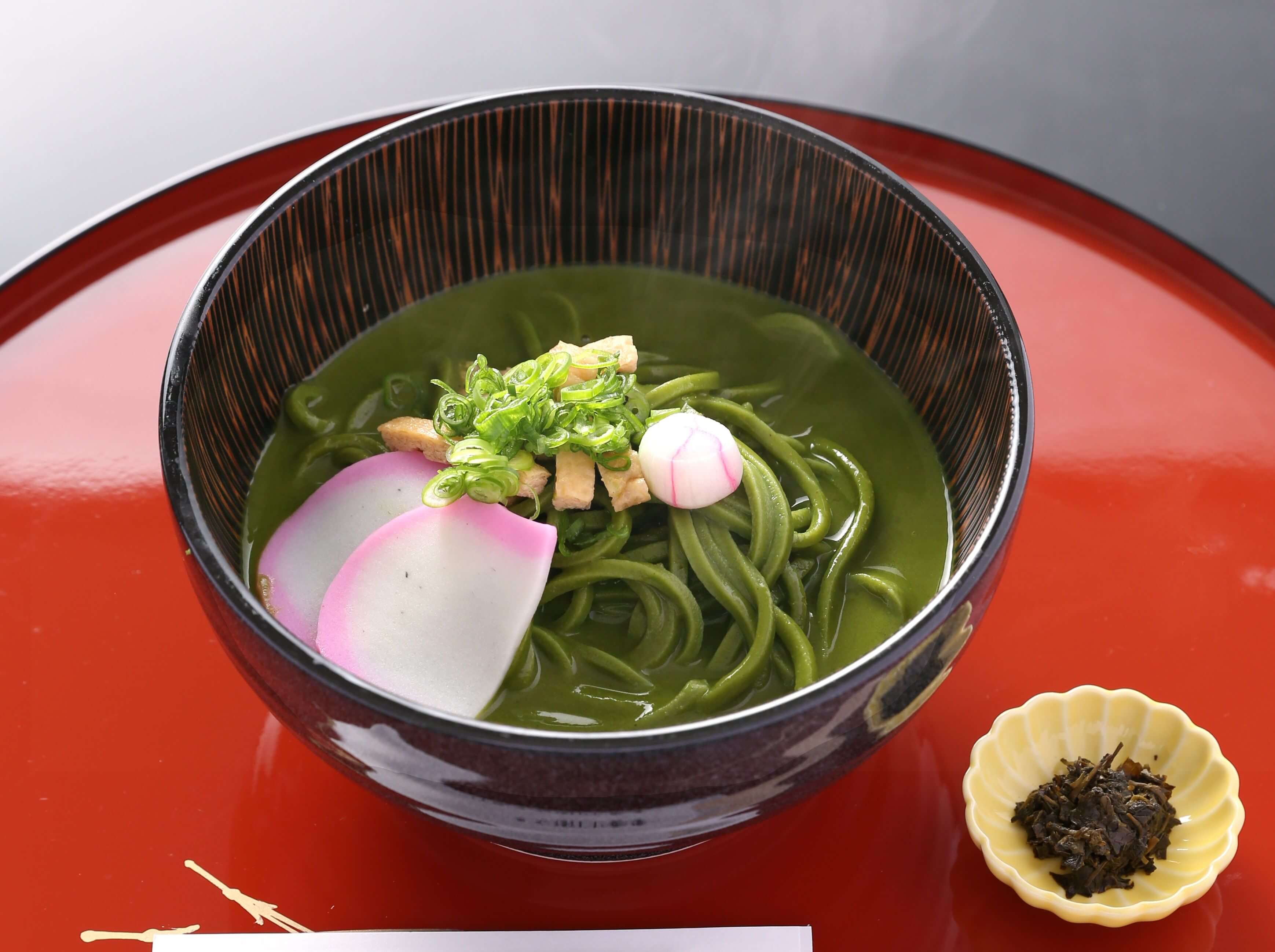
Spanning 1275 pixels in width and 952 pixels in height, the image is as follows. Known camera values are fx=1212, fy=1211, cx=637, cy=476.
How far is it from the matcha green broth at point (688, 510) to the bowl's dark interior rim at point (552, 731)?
10.3 inches

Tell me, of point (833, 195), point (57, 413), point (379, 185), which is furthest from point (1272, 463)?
point (57, 413)

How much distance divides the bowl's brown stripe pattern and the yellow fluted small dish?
288 millimetres

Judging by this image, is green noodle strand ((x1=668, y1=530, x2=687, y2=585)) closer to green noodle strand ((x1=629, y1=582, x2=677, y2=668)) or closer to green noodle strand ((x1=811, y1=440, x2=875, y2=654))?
green noodle strand ((x1=629, y1=582, x2=677, y2=668))

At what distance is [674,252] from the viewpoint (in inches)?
86.8

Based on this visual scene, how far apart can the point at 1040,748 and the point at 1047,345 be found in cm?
90

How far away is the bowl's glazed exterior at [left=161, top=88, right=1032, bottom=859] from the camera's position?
4.10 ft

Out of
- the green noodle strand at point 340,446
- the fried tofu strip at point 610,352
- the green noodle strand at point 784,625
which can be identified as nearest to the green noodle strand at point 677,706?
the green noodle strand at point 784,625

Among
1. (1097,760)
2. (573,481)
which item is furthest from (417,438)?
(1097,760)

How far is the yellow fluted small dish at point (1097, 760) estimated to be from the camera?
156cm

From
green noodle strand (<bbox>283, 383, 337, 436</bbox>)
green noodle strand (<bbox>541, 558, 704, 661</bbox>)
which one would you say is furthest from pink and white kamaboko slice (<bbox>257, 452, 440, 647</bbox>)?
green noodle strand (<bbox>541, 558, 704, 661</bbox>)

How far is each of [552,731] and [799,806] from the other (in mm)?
415

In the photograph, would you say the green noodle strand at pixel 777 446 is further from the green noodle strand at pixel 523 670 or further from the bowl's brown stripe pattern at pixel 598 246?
the green noodle strand at pixel 523 670

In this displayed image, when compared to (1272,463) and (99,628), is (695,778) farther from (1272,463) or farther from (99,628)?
(1272,463)

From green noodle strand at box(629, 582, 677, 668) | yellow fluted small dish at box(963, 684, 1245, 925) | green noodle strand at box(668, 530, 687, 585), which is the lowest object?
yellow fluted small dish at box(963, 684, 1245, 925)
